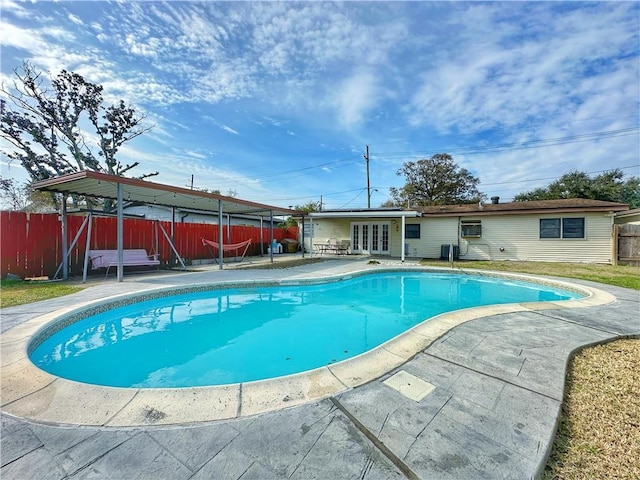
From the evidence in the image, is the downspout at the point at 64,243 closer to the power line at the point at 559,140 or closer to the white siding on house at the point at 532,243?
the white siding on house at the point at 532,243

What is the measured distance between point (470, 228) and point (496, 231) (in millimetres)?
1094

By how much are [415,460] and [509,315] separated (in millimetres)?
3713

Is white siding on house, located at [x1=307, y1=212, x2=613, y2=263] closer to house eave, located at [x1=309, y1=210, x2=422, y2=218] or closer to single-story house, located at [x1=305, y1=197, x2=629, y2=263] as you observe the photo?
single-story house, located at [x1=305, y1=197, x2=629, y2=263]

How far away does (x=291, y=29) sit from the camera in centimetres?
824

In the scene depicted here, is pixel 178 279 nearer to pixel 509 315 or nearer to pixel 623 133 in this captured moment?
pixel 509 315

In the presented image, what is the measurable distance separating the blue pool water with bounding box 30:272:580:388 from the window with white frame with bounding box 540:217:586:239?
19.5 feet

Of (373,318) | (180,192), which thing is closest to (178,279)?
(180,192)

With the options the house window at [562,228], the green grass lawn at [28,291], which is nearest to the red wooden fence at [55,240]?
the green grass lawn at [28,291]

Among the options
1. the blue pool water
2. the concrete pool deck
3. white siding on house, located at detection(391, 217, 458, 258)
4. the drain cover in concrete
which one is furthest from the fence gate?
the drain cover in concrete

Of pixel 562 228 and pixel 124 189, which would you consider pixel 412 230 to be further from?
pixel 124 189

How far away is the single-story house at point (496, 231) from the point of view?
1139 centimetres

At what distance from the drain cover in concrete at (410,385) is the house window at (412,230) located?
41.9ft

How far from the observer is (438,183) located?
26.8 meters

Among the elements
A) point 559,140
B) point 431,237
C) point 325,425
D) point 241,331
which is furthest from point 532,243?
point 325,425
